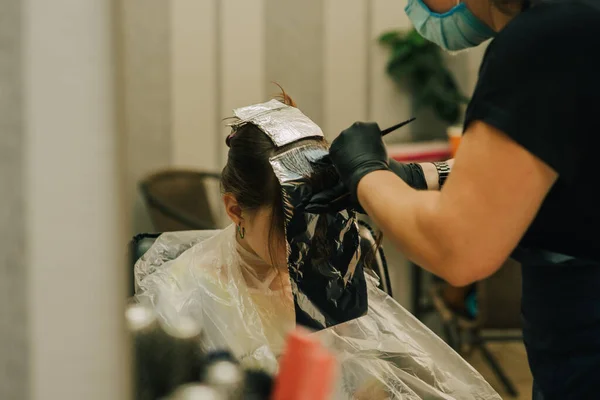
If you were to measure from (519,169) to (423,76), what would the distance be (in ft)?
6.31

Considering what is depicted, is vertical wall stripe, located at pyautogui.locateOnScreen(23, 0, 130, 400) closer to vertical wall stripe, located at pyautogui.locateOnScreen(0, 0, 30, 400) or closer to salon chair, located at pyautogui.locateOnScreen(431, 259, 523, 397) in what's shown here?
vertical wall stripe, located at pyautogui.locateOnScreen(0, 0, 30, 400)

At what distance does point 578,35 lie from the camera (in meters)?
0.77

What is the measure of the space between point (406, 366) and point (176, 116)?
70cm

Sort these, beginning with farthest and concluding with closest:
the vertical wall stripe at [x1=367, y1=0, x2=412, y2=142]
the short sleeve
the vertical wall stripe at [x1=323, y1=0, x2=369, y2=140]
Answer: the vertical wall stripe at [x1=367, y1=0, x2=412, y2=142] → the vertical wall stripe at [x1=323, y1=0, x2=369, y2=140] → the short sleeve

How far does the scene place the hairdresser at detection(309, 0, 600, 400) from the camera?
76 cm

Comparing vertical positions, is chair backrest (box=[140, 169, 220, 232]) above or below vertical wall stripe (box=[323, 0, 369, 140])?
below

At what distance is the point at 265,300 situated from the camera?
52.1 inches

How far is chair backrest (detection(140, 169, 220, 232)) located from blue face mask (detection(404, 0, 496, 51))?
480 mm

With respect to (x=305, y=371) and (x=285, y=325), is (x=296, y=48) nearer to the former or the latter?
(x=285, y=325)

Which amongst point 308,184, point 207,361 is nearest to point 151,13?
point 308,184

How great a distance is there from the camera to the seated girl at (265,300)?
122cm

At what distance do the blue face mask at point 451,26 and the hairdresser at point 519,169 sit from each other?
0.19ft

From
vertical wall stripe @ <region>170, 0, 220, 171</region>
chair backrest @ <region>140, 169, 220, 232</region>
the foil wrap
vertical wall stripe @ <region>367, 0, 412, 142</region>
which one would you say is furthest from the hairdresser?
vertical wall stripe @ <region>367, 0, 412, 142</region>

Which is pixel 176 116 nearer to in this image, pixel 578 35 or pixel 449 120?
pixel 578 35
